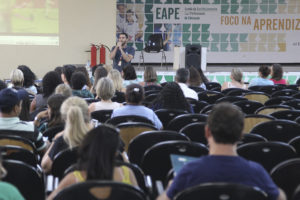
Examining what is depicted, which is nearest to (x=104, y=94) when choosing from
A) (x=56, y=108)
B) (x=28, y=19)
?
(x=56, y=108)

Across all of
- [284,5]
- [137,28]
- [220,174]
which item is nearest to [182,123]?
[220,174]

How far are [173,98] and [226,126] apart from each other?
3004 mm

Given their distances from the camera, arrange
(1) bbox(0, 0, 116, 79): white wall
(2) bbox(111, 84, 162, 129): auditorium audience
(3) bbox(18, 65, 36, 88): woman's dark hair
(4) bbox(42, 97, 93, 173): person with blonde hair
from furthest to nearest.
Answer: (1) bbox(0, 0, 116, 79): white wall
(3) bbox(18, 65, 36, 88): woman's dark hair
(2) bbox(111, 84, 162, 129): auditorium audience
(4) bbox(42, 97, 93, 173): person with blonde hair

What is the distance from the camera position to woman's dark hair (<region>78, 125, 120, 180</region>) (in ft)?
7.82

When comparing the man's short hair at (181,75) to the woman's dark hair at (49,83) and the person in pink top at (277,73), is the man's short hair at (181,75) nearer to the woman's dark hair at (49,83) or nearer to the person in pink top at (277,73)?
the woman's dark hair at (49,83)

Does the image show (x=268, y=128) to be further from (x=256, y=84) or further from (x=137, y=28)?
(x=137, y=28)

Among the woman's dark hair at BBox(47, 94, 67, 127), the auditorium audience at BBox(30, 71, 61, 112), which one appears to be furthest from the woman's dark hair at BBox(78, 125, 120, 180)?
the auditorium audience at BBox(30, 71, 61, 112)

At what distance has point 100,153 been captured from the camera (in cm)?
239

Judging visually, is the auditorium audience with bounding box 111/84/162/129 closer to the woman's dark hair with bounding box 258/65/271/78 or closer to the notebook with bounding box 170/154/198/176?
the notebook with bounding box 170/154/198/176

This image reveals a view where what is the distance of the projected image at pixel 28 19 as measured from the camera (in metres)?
12.8

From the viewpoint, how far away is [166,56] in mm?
17016

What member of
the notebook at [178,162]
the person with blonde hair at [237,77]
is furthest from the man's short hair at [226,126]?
the person with blonde hair at [237,77]

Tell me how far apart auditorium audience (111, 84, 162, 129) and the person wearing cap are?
1.13 m

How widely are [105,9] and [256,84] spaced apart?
21.2ft
